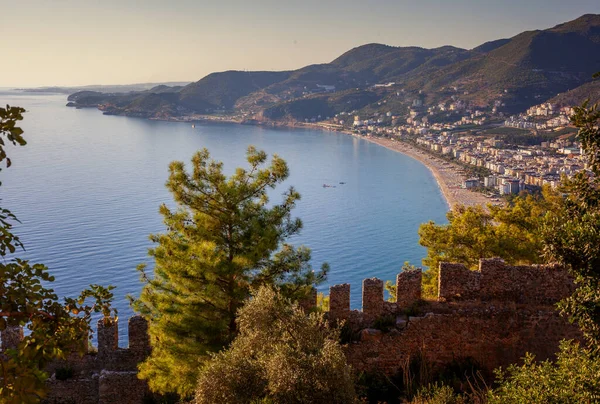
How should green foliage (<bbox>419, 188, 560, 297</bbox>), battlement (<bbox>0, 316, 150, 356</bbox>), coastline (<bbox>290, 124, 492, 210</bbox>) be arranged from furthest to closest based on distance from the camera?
coastline (<bbox>290, 124, 492, 210</bbox>) → green foliage (<bbox>419, 188, 560, 297</bbox>) → battlement (<bbox>0, 316, 150, 356</bbox>)

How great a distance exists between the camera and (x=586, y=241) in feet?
20.1

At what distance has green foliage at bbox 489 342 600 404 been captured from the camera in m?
6.01

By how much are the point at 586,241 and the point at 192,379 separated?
603cm

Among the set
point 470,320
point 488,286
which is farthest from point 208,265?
point 488,286

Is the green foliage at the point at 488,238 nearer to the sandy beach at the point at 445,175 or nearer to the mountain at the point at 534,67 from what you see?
the sandy beach at the point at 445,175

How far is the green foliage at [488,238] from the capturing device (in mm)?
15172

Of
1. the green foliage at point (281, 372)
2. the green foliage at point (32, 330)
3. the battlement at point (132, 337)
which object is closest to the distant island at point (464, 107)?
the battlement at point (132, 337)

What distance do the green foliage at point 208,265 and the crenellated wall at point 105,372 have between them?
1.65 feet

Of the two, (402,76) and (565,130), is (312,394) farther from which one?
(402,76)

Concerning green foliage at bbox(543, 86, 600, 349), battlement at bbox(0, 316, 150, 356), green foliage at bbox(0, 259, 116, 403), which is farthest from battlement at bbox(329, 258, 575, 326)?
green foliage at bbox(0, 259, 116, 403)

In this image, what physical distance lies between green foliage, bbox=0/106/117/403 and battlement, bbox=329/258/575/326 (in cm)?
693

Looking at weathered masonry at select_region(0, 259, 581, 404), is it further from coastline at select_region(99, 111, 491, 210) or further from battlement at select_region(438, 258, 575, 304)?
coastline at select_region(99, 111, 491, 210)

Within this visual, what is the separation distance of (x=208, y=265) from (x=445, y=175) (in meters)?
77.6

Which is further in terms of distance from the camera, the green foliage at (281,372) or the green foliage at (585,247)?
the green foliage at (281,372)
